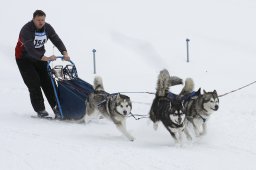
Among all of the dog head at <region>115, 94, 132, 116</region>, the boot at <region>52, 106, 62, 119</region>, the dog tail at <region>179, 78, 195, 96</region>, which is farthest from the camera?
the boot at <region>52, 106, 62, 119</region>

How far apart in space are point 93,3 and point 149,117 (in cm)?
1261

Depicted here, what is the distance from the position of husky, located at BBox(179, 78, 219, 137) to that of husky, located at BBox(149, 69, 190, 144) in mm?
272

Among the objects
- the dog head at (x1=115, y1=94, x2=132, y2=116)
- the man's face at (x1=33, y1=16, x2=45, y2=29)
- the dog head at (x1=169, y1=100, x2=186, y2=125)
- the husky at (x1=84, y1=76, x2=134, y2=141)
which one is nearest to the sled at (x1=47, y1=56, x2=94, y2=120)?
the husky at (x1=84, y1=76, x2=134, y2=141)

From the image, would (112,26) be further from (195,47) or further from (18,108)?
(18,108)

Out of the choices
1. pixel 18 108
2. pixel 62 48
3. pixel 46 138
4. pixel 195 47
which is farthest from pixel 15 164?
pixel 195 47

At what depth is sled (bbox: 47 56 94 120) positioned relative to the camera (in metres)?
6.07

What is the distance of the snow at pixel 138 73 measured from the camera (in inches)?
165

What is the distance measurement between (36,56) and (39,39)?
0.29m

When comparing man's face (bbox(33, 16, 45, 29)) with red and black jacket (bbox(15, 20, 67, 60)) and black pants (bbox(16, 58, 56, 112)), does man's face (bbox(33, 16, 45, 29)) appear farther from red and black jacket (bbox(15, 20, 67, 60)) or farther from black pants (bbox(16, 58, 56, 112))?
black pants (bbox(16, 58, 56, 112))

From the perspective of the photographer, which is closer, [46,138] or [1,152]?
[1,152]

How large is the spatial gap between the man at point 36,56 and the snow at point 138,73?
1.28ft

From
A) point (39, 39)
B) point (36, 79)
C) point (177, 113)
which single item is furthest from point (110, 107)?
point (39, 39)

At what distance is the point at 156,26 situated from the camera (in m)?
16.1

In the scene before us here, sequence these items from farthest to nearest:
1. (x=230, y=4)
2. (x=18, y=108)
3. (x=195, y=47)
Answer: (x=230, y=4)
(x=195, y=47)
(x=18, y=108)
